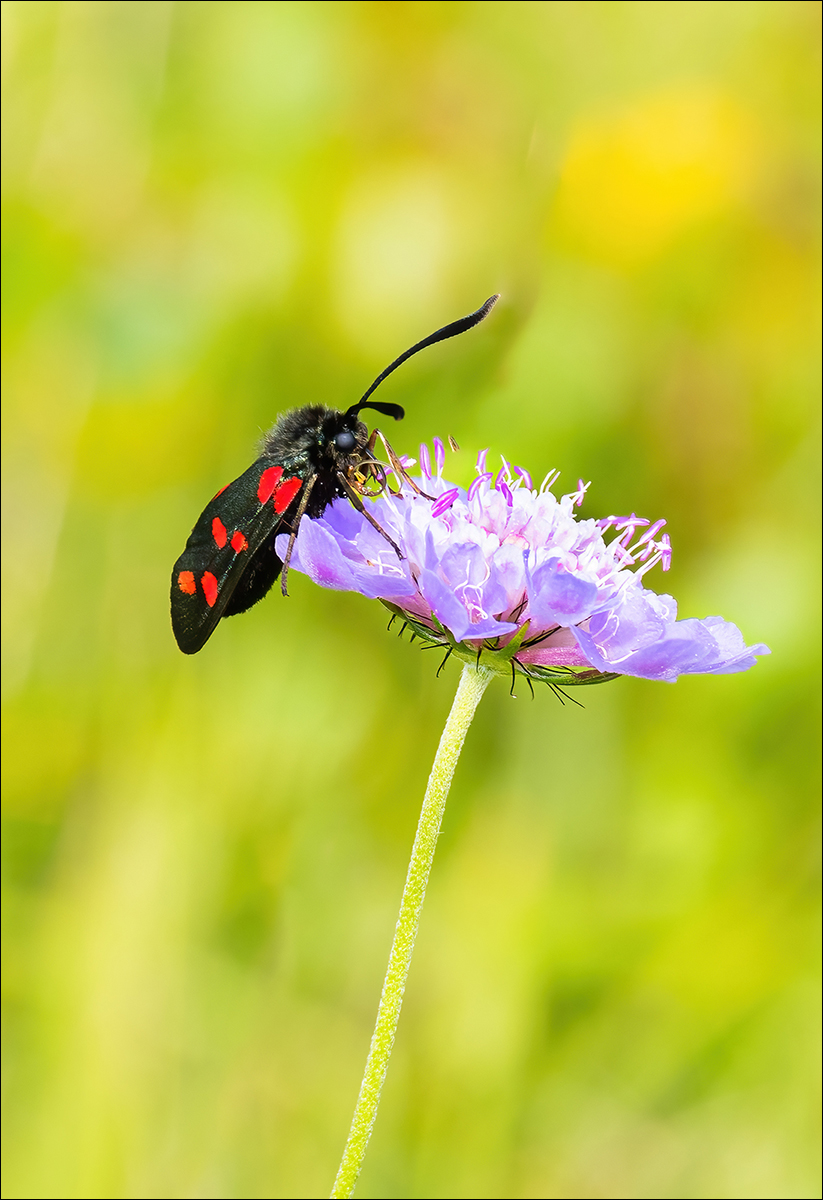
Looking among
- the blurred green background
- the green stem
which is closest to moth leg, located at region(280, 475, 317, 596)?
the green stem

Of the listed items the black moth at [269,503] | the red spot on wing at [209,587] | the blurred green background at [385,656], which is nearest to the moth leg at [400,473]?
the black moth at [269,503]

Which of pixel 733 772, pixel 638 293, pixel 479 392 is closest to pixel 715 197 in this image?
pixel 638 293

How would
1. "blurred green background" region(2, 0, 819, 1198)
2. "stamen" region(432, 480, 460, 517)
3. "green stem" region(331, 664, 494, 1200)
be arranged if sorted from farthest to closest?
"blurred green background" region(2, 0, 819, 1198) → "stamen" region(432, 480, 460, 517) → "green stem" region(331, 664, 494, 1200)

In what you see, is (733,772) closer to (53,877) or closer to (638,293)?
(638,293)

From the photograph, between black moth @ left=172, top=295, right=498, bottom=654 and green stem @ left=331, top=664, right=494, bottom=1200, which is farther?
black moth @ left=172, top=295, right=498, bottom=654

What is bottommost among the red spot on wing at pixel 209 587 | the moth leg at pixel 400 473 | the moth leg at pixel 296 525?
the red spot on wing at pixel 209 587

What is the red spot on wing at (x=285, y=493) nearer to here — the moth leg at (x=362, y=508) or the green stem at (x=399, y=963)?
the moth leg at (x=362, y=508)

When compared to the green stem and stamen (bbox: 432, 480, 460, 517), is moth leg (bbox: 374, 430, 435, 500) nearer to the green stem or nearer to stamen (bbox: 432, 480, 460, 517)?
stamen (bbox: 432, 480, 460, 517)

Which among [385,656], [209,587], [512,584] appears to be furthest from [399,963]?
[385,656]
